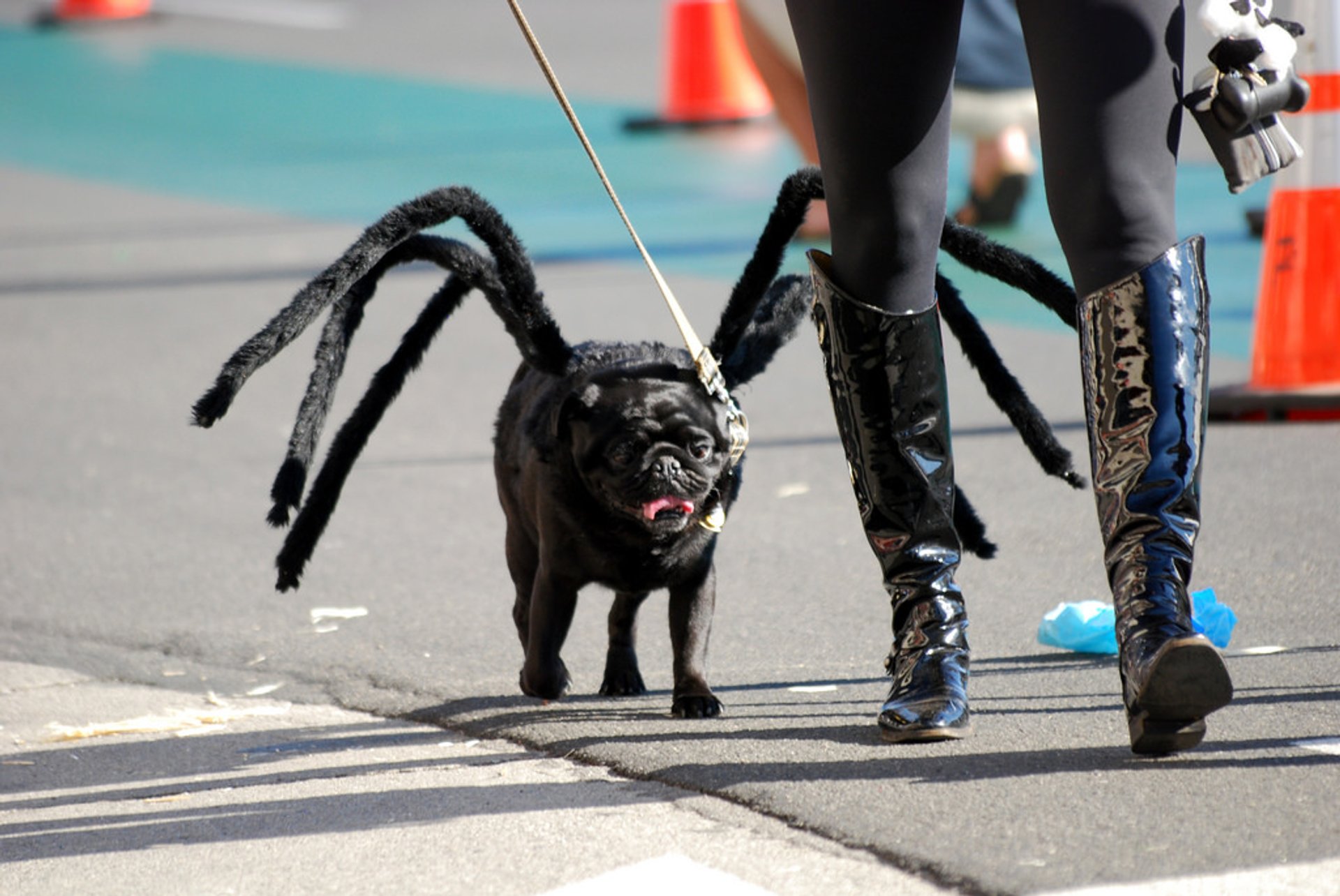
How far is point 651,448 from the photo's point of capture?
2965 mm

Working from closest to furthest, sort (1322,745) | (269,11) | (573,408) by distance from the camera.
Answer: (1322,745), (573,408), (269,11)

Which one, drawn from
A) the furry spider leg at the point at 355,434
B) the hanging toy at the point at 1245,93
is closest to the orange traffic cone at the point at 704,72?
the furry spider leg at the point at 355,434

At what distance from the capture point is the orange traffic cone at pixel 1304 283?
5.37 m

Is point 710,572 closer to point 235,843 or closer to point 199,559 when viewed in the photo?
point 235,843

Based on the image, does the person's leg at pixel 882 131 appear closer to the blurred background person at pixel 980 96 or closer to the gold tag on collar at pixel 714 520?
the gold tag on collar at pixel 714 520

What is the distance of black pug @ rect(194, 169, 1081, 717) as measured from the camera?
301cm

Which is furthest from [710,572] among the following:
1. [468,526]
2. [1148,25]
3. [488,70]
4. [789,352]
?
[488,70]

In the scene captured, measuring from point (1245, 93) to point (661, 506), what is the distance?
107cm

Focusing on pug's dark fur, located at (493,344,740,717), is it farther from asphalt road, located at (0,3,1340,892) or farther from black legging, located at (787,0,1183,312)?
black legging, located at (787,0,1183,312)

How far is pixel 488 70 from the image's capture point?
48.3 ft

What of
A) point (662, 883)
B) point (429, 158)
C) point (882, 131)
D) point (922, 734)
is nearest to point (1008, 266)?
point (882, 131)

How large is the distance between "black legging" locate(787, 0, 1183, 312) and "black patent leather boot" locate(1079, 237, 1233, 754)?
0.18 ft

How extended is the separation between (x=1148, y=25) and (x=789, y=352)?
4.36 metres

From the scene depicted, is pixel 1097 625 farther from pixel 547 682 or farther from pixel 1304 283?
pixel 1304 283
